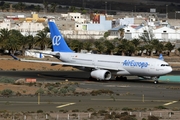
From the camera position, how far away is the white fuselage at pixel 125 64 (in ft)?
268

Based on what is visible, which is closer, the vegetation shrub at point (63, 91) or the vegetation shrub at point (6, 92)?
the vegetation shrub at point (6, 92)

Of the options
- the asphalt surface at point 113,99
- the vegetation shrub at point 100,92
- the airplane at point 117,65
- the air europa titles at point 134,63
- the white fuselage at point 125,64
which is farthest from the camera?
the air europa titles at point 134,63

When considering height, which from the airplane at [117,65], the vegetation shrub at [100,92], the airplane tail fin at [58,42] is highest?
the airplane tail fin at [58,42]

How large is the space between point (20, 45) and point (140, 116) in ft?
303

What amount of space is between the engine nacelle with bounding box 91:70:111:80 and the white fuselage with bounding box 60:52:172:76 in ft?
2.09

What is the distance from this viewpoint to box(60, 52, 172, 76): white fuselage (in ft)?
268

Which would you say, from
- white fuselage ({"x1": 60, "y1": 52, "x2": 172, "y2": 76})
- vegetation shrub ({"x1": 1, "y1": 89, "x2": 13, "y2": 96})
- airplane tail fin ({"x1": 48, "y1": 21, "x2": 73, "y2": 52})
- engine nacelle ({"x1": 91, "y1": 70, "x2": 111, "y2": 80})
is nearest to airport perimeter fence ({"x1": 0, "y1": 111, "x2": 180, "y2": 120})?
vegetation shrub ({"x1": 1, "y1": 89, "x2": 13, "y2": 96})

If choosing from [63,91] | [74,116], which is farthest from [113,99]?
[74,116]

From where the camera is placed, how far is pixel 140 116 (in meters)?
51.1

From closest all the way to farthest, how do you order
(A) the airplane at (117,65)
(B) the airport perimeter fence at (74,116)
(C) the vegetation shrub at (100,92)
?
(B) the airport perimeter fence at (74,116)
(C) the vegetation shrub at (100,92)
(A) the airplane at (117,65)

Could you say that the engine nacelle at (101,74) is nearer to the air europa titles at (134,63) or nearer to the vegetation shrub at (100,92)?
the air europa titles at (134,63)

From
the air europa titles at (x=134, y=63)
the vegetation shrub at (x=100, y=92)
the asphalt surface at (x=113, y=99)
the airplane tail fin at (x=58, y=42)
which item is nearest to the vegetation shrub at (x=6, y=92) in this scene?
the asphalt surface at (x=113, y=99)

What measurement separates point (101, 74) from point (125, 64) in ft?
10.7

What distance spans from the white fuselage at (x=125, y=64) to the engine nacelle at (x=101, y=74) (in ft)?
2.09
